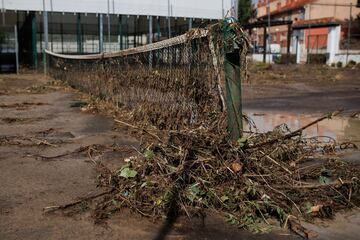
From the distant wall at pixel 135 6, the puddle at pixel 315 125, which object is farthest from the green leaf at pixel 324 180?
the distant wall at pixel 135 6

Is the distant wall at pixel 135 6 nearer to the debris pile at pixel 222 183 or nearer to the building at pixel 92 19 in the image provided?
the building at pixel 92 19

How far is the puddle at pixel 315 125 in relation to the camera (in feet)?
23.1

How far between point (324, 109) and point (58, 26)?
116ft

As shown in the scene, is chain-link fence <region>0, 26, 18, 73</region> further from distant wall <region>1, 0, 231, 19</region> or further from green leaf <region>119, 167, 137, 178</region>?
green leaf <region>119, 167, 137, 178</region>

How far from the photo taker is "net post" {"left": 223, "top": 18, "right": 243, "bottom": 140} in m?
4.23

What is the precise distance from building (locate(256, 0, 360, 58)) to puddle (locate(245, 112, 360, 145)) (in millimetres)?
28432

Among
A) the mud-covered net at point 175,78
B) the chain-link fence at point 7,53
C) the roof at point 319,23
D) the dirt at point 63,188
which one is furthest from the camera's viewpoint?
the roof at point 319,23

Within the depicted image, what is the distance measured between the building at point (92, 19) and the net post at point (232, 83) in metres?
25.6

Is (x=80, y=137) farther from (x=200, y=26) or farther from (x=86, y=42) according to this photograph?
(x=86, y=42)

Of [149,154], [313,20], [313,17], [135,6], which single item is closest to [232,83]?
[149,154]

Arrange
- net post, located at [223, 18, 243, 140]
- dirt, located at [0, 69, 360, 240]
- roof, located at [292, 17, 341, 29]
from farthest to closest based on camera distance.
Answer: roof, located at [292, 17, 341, 29] → net post, located at [223, 18, 243, 140] → dirt, located at [0, 69, 360, 240]

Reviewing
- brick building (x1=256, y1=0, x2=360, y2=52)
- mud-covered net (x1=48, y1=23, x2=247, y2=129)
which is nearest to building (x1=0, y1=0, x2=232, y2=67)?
brick building (x1=256, y1=0, x2=360, y2=52)

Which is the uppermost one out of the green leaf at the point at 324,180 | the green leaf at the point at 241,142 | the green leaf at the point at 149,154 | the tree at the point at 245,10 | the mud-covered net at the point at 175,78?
the tree at the point at 245,10

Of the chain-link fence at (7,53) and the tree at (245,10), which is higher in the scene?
the tree at (245,10)
